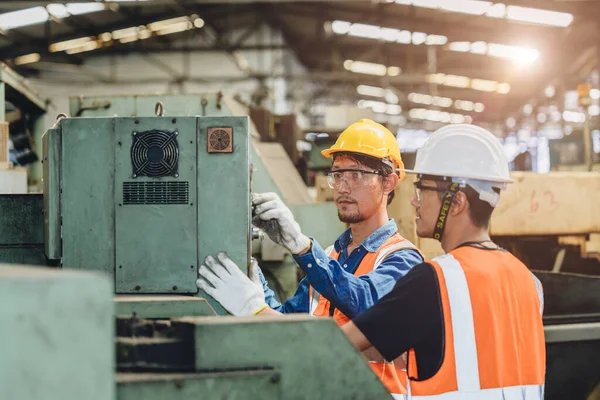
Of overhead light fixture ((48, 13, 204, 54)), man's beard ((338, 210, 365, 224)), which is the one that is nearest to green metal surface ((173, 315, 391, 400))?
man's beard ((338, 210, 365, 224))

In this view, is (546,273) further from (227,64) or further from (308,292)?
(227,64)

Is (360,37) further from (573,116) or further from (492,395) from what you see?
(492,395)

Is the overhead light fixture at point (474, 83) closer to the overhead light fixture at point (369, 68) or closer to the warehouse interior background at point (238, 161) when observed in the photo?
the warehouse interior background at point (238, 161)

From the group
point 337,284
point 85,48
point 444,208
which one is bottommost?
point 337,284

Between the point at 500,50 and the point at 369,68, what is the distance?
3.61 metres

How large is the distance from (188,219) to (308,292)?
0.79 m

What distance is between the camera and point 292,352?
4.53 ft

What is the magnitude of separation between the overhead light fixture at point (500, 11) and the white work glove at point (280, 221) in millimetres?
8533

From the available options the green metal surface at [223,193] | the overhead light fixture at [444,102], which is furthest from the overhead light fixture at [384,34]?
the green metal surface at [223,193]

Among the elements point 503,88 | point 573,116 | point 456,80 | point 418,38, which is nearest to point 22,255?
point 418,38

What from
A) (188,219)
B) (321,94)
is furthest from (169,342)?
(321,94)

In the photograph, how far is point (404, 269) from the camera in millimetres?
2219

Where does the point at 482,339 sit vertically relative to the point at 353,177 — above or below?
below

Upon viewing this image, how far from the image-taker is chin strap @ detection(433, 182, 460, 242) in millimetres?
1766
